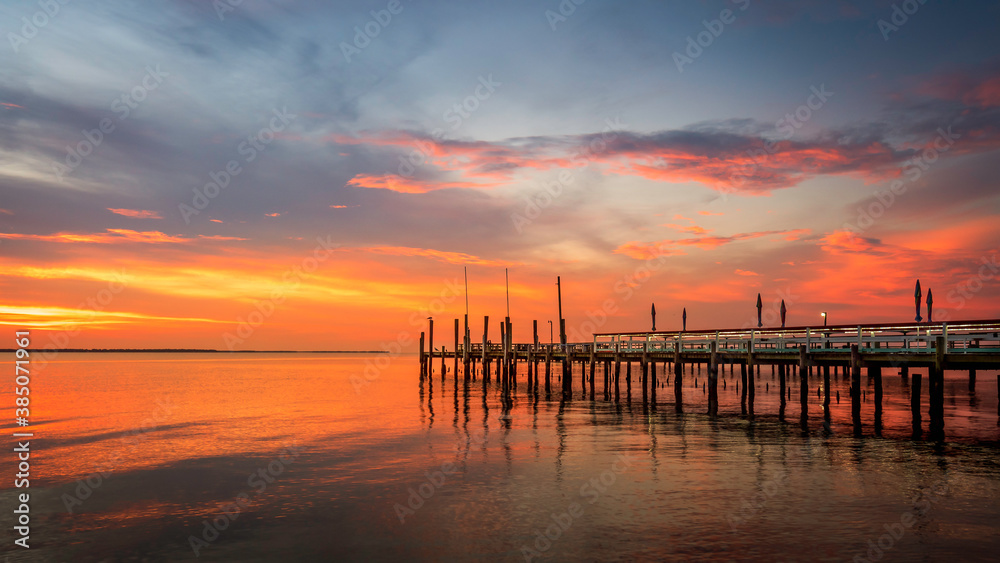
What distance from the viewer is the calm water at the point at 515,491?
46.0ft

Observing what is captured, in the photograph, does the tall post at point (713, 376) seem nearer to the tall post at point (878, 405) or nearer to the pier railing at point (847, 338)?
the pier railing at point (847, 338)

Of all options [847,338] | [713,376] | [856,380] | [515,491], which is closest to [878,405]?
[856,380]

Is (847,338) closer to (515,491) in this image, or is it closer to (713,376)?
(713,376)

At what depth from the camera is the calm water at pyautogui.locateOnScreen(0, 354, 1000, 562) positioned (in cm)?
1401

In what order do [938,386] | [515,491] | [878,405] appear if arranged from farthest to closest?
1. [878,405]
2. [938,386]
3. [515,491]

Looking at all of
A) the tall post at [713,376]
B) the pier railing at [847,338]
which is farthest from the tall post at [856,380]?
the tall post at [713,376]

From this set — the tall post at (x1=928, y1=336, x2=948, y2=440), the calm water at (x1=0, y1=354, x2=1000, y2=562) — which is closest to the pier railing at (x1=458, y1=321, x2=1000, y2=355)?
the tall post at (x1=928, y1=336, x2=948, y2=440)

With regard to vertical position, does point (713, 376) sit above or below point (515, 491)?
above

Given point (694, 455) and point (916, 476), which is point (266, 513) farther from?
point (916, 476)

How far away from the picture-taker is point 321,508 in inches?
683

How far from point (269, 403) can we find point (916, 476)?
44050 millimetres

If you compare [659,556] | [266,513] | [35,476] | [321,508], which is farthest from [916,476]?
[35,476]

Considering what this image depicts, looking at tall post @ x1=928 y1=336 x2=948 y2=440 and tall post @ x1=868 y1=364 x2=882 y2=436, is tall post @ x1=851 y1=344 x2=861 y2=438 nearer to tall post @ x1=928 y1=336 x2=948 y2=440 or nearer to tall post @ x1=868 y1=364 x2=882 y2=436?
tall post @ x1=868 y1=364 x2=882 y2=436

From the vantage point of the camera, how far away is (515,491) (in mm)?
18984
